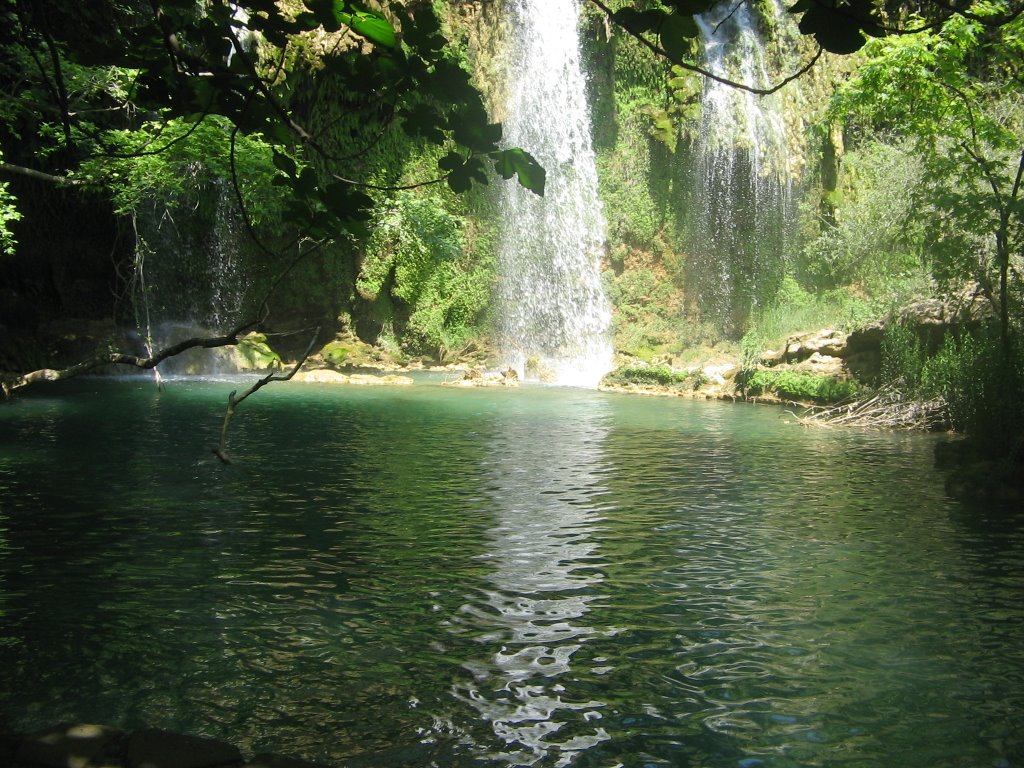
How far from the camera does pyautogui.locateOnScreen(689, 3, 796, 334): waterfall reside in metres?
30.9

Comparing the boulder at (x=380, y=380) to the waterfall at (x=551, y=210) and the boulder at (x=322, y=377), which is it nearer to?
the boulder at (x=322, y=377)

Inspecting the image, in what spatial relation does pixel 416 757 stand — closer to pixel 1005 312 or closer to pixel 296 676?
pixel 296 676

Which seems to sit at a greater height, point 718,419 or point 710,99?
point 710,99

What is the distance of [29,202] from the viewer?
25375mm

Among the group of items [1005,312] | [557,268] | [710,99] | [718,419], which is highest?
[710,99]

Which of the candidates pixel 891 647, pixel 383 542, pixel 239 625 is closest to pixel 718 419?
pixel 383 542

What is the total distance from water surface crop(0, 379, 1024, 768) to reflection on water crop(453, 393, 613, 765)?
0.03 m

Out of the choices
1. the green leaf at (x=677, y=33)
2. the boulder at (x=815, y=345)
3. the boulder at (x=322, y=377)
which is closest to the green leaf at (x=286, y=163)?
the green leaf at (x=677, y=33)

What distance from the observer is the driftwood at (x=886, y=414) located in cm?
1599

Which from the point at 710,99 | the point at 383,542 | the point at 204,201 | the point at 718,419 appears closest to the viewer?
the point at 383,542

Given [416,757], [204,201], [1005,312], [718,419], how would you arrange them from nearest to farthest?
[416,757] < [1005,312] < [718,419] < [204,201]

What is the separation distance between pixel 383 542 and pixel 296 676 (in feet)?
9.81

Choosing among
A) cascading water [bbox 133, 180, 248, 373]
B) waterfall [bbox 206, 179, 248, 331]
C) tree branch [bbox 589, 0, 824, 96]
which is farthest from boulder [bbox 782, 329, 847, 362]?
tree branch [bbox 589, 0, 824, 96]

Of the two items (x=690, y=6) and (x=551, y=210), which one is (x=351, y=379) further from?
(x=690, y=6)
